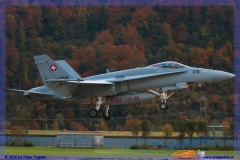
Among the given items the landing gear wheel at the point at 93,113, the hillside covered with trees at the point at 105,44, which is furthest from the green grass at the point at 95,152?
the hillside covered with trees at the point at 105,44

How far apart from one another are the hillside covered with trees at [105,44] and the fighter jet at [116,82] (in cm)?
384

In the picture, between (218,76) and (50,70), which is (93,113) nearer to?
(50,70)

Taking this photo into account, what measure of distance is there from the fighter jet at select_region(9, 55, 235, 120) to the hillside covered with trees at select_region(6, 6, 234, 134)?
12.6ft

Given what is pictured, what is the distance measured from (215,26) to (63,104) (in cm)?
926

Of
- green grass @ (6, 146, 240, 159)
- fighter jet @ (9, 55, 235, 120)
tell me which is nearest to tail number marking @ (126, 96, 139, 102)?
fighter jet @ (9, 55, 235, 120)

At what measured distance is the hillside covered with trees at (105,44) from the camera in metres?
33.3

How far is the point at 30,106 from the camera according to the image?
114 feet

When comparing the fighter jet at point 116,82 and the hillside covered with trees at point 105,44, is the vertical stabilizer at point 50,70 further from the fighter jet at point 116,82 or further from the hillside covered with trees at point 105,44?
the hillside covered with trees at point 105,44

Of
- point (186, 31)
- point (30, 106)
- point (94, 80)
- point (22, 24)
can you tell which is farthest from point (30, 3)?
point (186, 31)

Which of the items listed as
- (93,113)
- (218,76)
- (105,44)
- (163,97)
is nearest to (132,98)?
(163,97)

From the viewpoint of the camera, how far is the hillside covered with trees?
33.3m

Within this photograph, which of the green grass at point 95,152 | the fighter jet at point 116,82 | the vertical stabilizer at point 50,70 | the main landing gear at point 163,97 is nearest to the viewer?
the main landing gear at point 163,97

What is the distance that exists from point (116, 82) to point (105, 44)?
18.6ft

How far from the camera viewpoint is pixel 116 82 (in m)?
28.6
